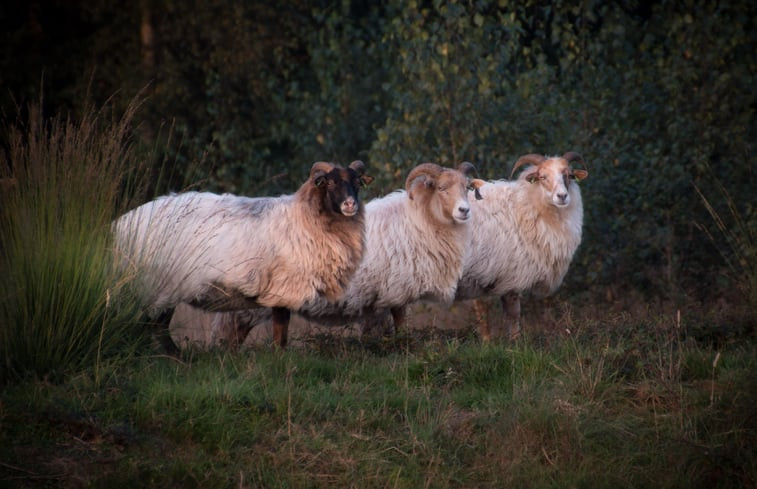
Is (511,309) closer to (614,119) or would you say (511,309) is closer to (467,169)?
(467,169)

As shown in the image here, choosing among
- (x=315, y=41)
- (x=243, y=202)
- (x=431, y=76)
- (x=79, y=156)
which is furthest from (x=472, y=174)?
(x=315, y=41)

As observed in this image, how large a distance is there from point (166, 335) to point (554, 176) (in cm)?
536

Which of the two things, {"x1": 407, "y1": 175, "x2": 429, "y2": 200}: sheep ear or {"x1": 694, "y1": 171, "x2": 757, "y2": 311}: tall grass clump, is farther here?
{"x1": 407, "y1": 175, "x2": 429, "y2": 200}: sheep ear

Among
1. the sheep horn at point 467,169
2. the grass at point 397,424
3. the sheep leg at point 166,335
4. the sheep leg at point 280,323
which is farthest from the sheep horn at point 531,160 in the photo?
the sheep leg at point 166,335

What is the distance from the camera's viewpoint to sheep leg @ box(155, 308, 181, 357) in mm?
8523

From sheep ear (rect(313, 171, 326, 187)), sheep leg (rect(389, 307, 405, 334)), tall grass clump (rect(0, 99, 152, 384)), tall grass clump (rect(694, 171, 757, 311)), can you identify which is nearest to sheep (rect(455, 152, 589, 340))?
sheep leg (rect(389, 307, 405, 334))

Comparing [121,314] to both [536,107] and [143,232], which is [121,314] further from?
[536,107]

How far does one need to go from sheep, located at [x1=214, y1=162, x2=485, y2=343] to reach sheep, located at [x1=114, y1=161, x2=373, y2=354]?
660 millimetres

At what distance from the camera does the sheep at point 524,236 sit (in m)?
11.7

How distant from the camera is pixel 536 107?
15.1m

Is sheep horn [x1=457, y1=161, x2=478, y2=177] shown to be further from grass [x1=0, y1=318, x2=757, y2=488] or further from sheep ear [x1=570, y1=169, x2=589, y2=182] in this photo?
grass [x1=0, y1=318, x2=757, y2=488]

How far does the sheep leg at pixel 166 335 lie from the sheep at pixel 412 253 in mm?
1062

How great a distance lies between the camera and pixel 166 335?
8.58 meters

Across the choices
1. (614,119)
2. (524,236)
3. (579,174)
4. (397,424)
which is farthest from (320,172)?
(614,119)
